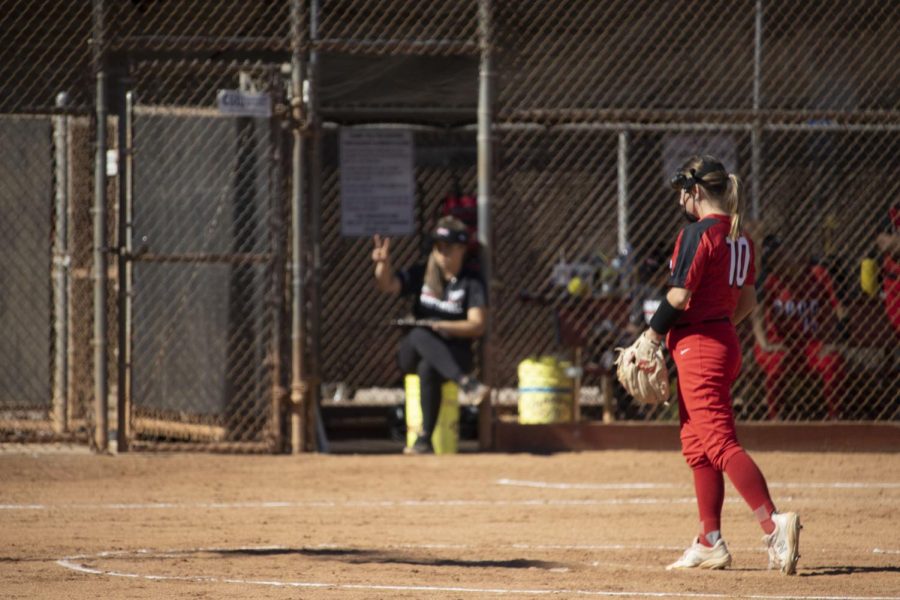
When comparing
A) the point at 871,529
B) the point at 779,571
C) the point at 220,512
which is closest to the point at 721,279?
the point at 779,571

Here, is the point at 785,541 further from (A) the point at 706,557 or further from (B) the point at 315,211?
(B) the point at 315,211

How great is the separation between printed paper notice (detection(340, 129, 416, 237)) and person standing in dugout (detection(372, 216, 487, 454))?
1.49 m

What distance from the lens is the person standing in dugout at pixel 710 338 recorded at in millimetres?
6281

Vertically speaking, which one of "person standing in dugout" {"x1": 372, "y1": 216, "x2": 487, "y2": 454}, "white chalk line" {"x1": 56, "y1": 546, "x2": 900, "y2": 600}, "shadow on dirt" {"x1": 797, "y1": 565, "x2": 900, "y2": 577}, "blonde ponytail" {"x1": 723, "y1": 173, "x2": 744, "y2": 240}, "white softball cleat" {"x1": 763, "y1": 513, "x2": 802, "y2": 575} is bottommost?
"shadow on dirt" {"x1": 797, "y1": 565, "x2": 900, "y2": 577}

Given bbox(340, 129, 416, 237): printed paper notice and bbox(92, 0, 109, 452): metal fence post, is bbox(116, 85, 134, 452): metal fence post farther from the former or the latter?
bbox(340, 129, 416, 237): printed paper notice

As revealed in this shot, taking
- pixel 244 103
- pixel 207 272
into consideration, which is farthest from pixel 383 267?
pixel 244 103

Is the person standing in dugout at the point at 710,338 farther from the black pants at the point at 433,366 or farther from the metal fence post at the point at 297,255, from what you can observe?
the metal fence post at the point at 297,255

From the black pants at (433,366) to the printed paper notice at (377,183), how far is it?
6.07 ft

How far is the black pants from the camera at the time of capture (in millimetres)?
10766

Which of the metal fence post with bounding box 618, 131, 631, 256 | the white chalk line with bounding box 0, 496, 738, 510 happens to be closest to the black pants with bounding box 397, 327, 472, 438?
the white chalk line with bounding box 0, 496, 738, 510

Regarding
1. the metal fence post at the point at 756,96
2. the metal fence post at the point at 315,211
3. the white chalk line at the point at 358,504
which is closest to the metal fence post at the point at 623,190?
the metal fence post at the point at 756,96

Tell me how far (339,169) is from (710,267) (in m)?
7.04

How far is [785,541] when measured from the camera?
6.16 m

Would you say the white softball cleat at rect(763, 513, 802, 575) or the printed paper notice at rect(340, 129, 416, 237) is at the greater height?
the printed paper notice at rect(340, 129, 416, 237)
